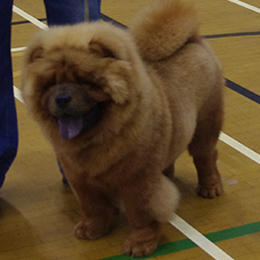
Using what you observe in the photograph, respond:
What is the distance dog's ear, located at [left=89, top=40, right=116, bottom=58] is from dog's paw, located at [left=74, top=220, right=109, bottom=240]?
799 mm

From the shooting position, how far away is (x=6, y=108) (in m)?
2.44

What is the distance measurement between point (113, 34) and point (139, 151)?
0.45 m

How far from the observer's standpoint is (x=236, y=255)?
6.71 ft

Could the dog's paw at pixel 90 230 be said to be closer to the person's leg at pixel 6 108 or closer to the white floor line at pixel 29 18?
the person's leg at pixel 6 108

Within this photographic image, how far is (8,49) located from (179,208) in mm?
1109

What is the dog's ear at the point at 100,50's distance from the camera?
1725 millimetres

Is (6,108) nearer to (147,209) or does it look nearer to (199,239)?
(147,209)

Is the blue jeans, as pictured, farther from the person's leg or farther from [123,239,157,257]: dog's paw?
[123,239,157,257]: dog's paw

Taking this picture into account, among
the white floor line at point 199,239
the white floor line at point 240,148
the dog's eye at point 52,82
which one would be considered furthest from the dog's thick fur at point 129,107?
the white floor line at point 240,148

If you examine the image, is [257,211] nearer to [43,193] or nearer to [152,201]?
[152,201]

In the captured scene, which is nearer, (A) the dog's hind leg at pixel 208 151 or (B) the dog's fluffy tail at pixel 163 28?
(B) the dog's fluffy tail at pixel 163 28

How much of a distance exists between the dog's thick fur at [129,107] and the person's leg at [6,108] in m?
0.51

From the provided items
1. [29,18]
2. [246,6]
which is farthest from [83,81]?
[246,6]

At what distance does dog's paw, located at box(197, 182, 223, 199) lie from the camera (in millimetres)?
2471
